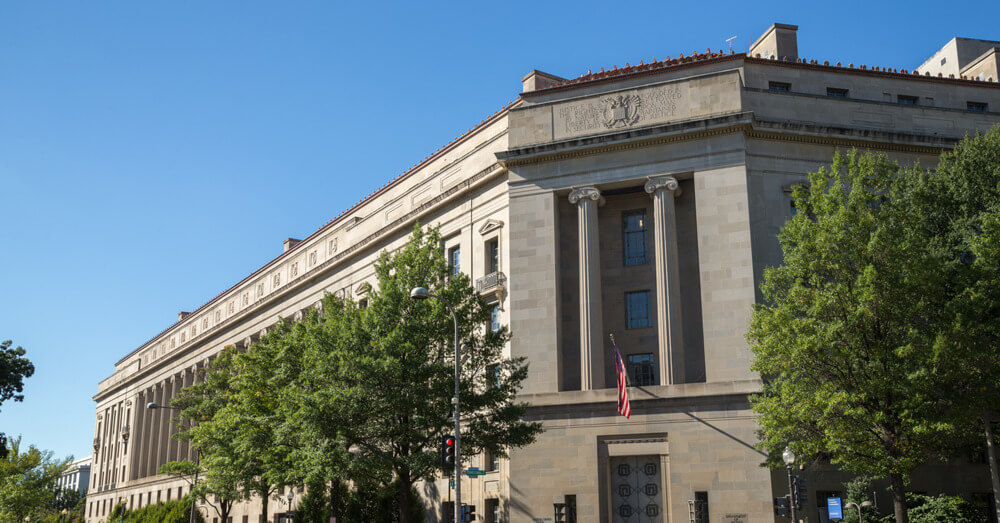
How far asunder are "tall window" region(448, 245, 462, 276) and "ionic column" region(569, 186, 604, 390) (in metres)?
9.46

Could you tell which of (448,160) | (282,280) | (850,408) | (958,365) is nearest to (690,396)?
(850,408)

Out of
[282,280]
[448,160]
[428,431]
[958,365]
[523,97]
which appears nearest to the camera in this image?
[958,365]

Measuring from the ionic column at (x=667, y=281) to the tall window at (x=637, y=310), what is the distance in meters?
1.02

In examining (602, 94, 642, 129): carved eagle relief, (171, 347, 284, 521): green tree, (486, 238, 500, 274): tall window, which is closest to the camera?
(602, 94, 642, 129): carved eagle relief

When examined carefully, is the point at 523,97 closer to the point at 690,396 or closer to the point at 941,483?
the point at 690,396

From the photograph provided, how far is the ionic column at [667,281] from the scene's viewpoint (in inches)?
1485

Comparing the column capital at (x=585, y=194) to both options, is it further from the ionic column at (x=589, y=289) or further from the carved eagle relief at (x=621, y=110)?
the carved eagle relief at (x=621, y=110)

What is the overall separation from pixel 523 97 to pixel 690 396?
17.0 m

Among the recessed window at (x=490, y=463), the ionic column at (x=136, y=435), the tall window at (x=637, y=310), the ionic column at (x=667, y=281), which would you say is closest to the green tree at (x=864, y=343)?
the ionic column at (x=667, y=281)

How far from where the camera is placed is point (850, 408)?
29234 millimetres

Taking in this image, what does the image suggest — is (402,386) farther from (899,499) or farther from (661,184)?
(899,499)

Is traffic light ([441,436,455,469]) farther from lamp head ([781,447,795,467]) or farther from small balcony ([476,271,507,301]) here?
small balcony ([476,271,507,301])

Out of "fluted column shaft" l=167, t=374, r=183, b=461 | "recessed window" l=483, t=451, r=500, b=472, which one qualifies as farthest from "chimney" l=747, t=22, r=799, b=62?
"fluted column shaft" l=167, t=374, r=183, b=461

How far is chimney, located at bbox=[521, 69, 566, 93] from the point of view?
46.7 metres
